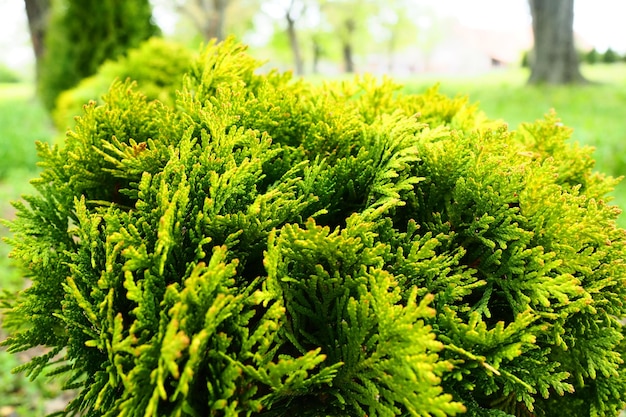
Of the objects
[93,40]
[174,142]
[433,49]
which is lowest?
[433,49]

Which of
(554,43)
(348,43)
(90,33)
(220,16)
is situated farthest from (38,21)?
(348,43)

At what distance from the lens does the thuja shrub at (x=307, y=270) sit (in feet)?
4.81

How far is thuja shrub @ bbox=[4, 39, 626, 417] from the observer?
147cm

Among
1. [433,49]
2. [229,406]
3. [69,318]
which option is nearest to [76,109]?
[69,318]

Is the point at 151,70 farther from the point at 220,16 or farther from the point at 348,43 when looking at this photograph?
the point at 348,43

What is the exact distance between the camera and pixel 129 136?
215 centimetres

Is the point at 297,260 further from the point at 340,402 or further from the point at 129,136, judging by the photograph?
the point at 129,136

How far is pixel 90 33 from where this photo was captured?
10.0m

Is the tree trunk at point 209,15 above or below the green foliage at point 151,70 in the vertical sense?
above

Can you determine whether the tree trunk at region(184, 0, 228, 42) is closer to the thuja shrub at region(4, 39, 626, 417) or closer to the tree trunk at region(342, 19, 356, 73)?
the thuja shrub at region(4, 39, 626, 417)

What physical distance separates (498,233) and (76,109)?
7.36m

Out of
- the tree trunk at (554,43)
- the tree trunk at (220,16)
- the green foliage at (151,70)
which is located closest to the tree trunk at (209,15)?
the tree trunk at (220,16)

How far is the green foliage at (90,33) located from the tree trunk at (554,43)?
13.2 metres

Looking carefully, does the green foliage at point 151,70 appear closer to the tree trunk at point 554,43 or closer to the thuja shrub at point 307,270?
the thuja shrub at point 307,270
